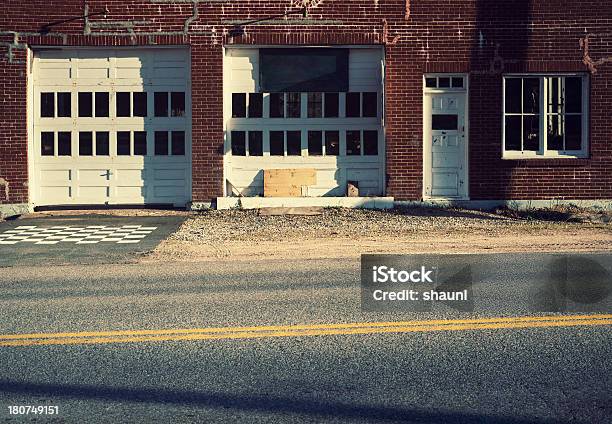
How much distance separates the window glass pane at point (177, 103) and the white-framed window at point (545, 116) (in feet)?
23.2

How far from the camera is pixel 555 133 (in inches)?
746

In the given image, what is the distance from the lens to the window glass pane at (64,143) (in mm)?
18797

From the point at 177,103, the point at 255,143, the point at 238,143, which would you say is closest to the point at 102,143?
the point at 177,103

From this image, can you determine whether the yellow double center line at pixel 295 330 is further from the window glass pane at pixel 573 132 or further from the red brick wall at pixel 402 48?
the window glass pane at pixel 573 132

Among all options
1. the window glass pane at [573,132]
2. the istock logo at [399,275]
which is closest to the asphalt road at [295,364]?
the istock logo at [399,275]

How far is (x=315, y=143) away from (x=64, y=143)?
5.52 m

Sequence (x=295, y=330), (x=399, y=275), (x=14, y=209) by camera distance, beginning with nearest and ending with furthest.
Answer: (x=295, y=330) < (x=399, y=275) < (x=14, y=209)

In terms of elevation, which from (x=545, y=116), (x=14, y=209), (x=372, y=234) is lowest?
(x=372, y=234)

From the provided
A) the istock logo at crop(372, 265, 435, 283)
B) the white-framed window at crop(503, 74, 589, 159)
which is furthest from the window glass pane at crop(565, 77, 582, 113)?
the istock logo at crop(372, 265, 435, 283)

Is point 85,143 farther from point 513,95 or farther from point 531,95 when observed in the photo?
point 531,95

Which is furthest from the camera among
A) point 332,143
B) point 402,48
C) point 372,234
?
point 332,143

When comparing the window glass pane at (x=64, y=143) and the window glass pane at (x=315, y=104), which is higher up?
the window glass pane at (x=315, y=104)

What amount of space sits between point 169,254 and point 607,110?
10.9 meters

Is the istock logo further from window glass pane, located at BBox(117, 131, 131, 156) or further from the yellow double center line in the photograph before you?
window glass pane, located at BBox(117, 131, 131, 156)
